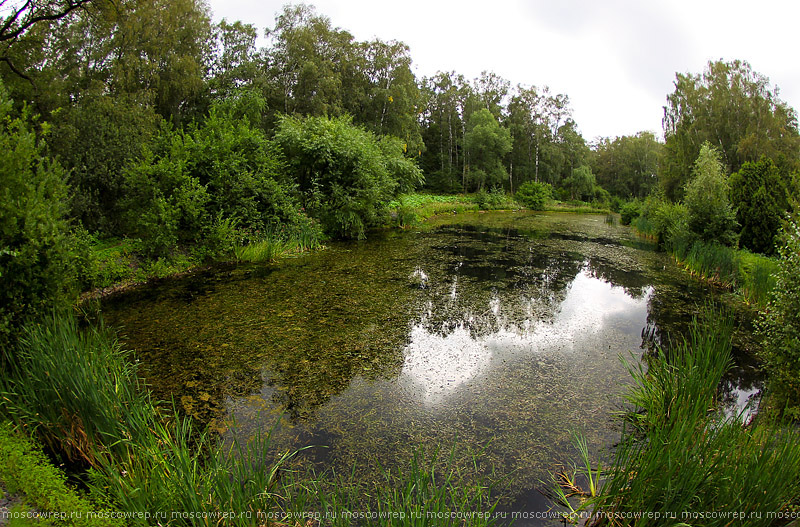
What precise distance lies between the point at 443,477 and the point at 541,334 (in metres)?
3.19

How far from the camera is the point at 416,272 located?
8.45 m

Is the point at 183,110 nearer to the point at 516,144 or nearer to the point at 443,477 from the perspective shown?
the point at 443,477

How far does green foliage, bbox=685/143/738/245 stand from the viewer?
9062mm

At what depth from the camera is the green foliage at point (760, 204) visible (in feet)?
29.9

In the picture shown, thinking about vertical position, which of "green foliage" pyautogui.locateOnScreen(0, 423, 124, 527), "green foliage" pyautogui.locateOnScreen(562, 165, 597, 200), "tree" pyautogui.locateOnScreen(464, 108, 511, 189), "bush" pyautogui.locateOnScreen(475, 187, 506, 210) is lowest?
"green foliage" pyautogui.locateOnScreen(0, 423, 124, 527)

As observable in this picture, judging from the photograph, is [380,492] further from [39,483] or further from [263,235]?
[263,235]

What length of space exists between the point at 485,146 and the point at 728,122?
58.3 feet

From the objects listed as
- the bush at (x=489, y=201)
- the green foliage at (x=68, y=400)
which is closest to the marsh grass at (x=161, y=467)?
the green foliage at (x=68, y=400)

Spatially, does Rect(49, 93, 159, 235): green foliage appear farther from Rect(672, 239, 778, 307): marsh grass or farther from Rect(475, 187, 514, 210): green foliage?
Rect(475, 187, 514, 210): green foliage

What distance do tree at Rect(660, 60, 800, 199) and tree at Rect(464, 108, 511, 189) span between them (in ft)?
48.3

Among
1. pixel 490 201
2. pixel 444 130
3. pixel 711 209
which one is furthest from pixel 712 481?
pixel 444 130

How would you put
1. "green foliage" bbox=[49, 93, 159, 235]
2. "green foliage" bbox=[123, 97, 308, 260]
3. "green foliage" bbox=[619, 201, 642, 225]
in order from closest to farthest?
1. "green foliage" bbox=[123, 97, 308, 260]
2. "green foliage" bbox=[49, 93, 159, 235]
3. "green foliage" bbox=[619, 201, 642, 225]

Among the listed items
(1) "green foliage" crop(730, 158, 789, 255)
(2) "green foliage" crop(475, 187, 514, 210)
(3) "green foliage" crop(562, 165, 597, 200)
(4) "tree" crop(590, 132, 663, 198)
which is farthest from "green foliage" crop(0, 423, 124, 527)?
(4) "tree" crop(590, 132, 663, 198)

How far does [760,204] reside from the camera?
30.5 feet
